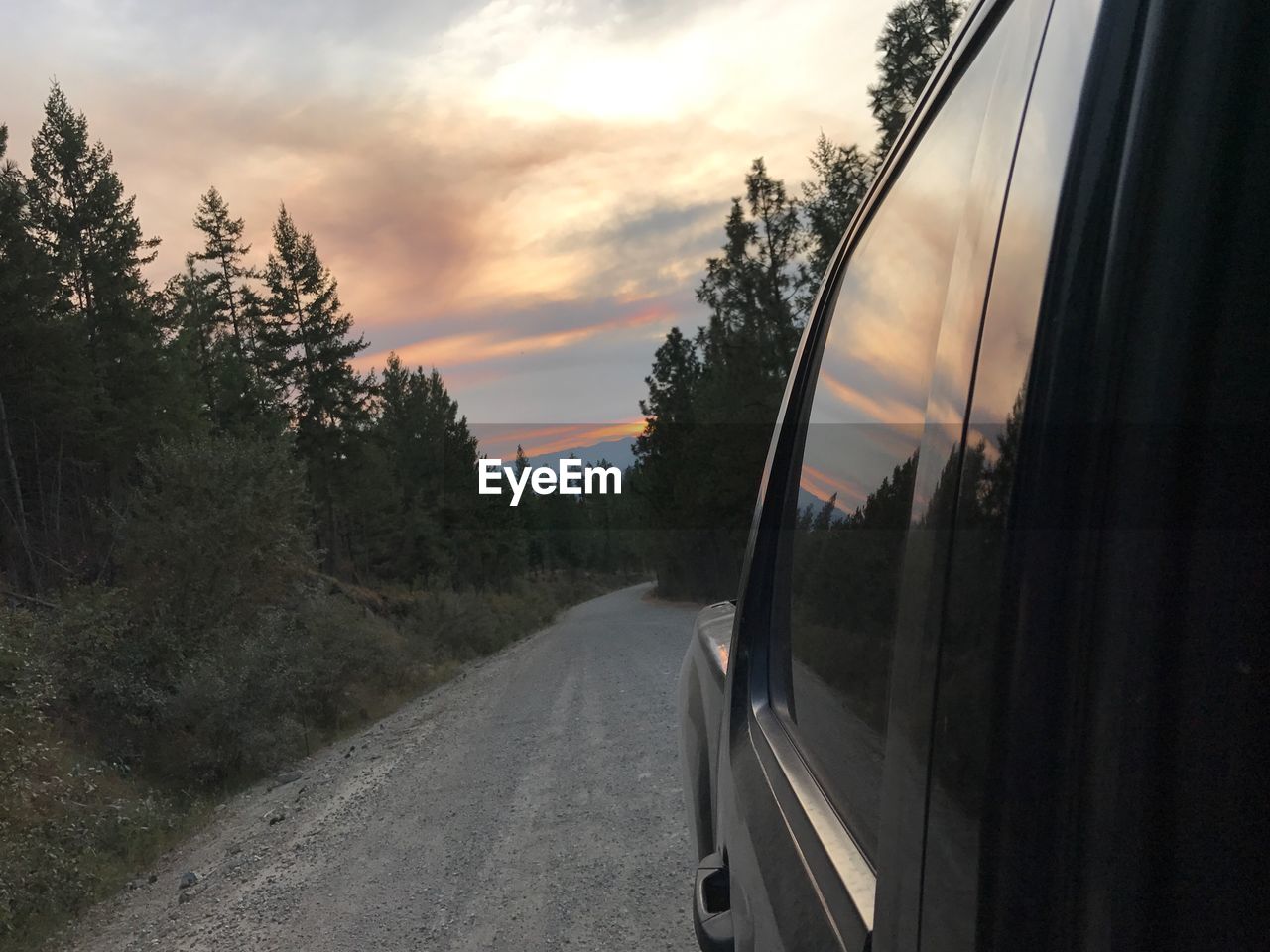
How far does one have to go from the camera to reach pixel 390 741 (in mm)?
11477

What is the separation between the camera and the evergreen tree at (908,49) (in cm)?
1598

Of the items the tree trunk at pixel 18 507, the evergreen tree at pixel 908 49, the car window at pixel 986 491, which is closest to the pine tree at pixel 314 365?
the tree trunk at pixel 18 507

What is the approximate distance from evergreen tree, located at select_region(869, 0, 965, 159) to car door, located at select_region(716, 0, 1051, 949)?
47.1 ft

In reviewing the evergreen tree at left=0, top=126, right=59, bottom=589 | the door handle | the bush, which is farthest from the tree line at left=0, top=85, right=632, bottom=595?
the door handle

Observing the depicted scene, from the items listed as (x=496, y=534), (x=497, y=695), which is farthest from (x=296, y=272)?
(x=497, y=695)

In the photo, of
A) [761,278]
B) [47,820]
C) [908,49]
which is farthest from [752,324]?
[47,820]

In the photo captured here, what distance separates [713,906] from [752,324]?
3141 cm

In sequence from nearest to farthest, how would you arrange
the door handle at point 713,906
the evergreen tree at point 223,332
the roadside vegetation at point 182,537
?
the door handle at point 713,906, the roadside vegetation at point 182,537, the evergreen tree at point 223,332

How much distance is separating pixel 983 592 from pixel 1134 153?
330mm

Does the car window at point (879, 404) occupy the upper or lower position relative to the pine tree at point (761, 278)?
lower

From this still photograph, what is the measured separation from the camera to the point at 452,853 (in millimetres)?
6094

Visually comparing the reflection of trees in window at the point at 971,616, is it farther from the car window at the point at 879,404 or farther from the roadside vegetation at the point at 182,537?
the roadside vegetation at the point at 182,537

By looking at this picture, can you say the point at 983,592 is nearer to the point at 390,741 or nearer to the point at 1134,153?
the point at 1134,153

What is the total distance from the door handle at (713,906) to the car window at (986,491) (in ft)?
4.04
